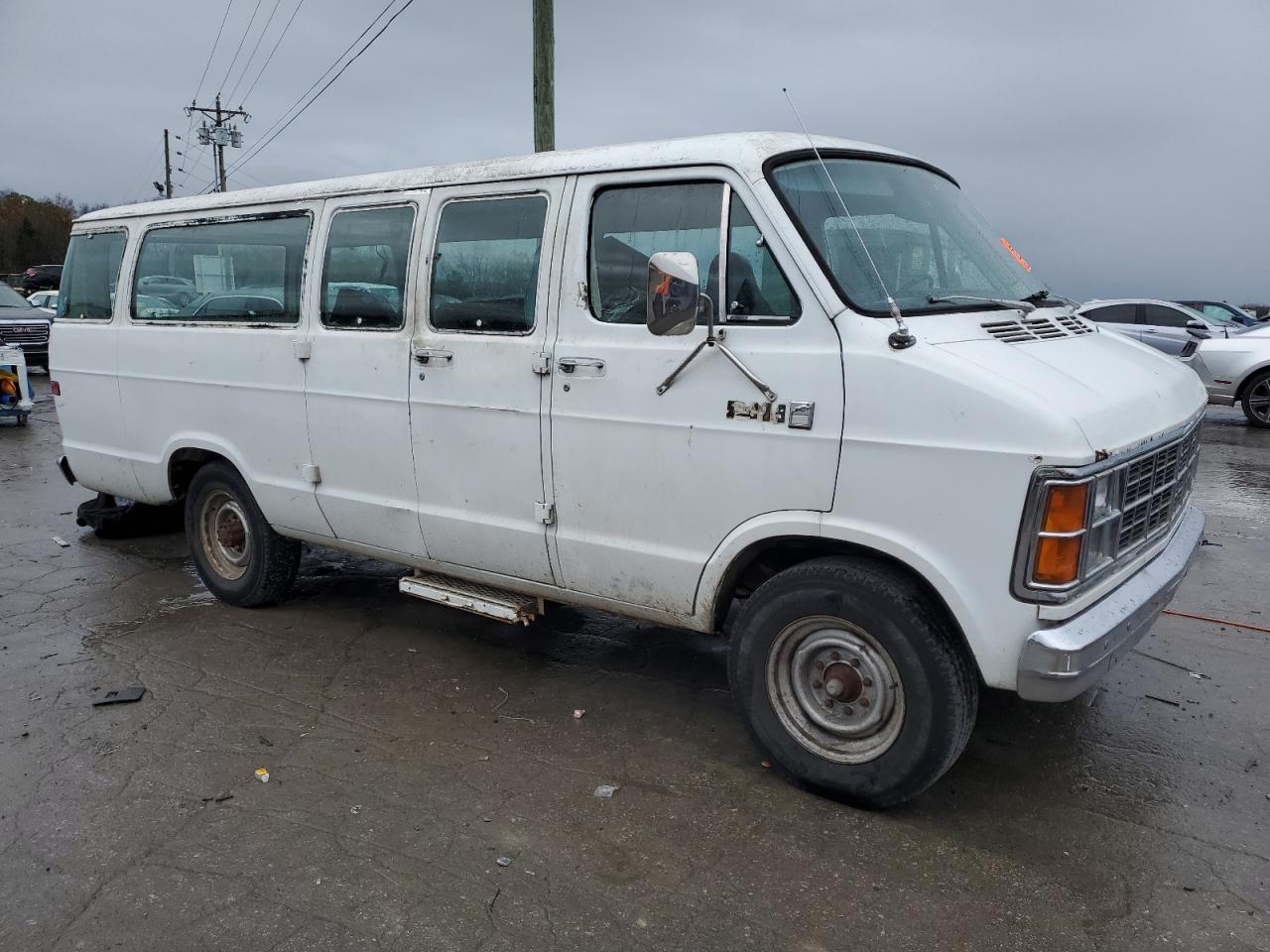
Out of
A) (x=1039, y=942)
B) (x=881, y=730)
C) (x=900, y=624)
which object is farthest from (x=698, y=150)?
(x=1039, y=942)

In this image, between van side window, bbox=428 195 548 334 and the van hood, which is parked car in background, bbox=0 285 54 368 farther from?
the van hood

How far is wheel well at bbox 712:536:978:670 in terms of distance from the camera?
3.29 meters

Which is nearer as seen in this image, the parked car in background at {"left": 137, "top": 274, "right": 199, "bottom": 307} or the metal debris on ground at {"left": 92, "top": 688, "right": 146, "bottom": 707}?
the metal debris on ground at {"left": 92, "top": 688, "right": 146, "bottom": 707}

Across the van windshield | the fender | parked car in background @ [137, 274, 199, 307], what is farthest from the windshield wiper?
parked car in background @ [137, 274, 199, 307]

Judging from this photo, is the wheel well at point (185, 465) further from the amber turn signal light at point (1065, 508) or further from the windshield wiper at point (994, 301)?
the amber turn signal light at point (1065, 508)

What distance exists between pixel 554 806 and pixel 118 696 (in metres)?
2.33

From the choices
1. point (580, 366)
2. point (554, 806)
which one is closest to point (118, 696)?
point (554, 806)

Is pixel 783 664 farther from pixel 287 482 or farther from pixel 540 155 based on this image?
pixel 287 482

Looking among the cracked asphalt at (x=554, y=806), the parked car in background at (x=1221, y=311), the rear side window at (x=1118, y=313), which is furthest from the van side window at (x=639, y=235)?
the parked car in background at (x=1221, y=311)

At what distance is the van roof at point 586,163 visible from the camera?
11.8 ft

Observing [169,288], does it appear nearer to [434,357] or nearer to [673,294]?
[434,357]

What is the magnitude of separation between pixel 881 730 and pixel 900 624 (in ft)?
1.50

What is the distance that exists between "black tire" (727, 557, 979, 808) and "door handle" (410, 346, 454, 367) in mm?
1803

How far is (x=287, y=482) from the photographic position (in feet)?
16.9
